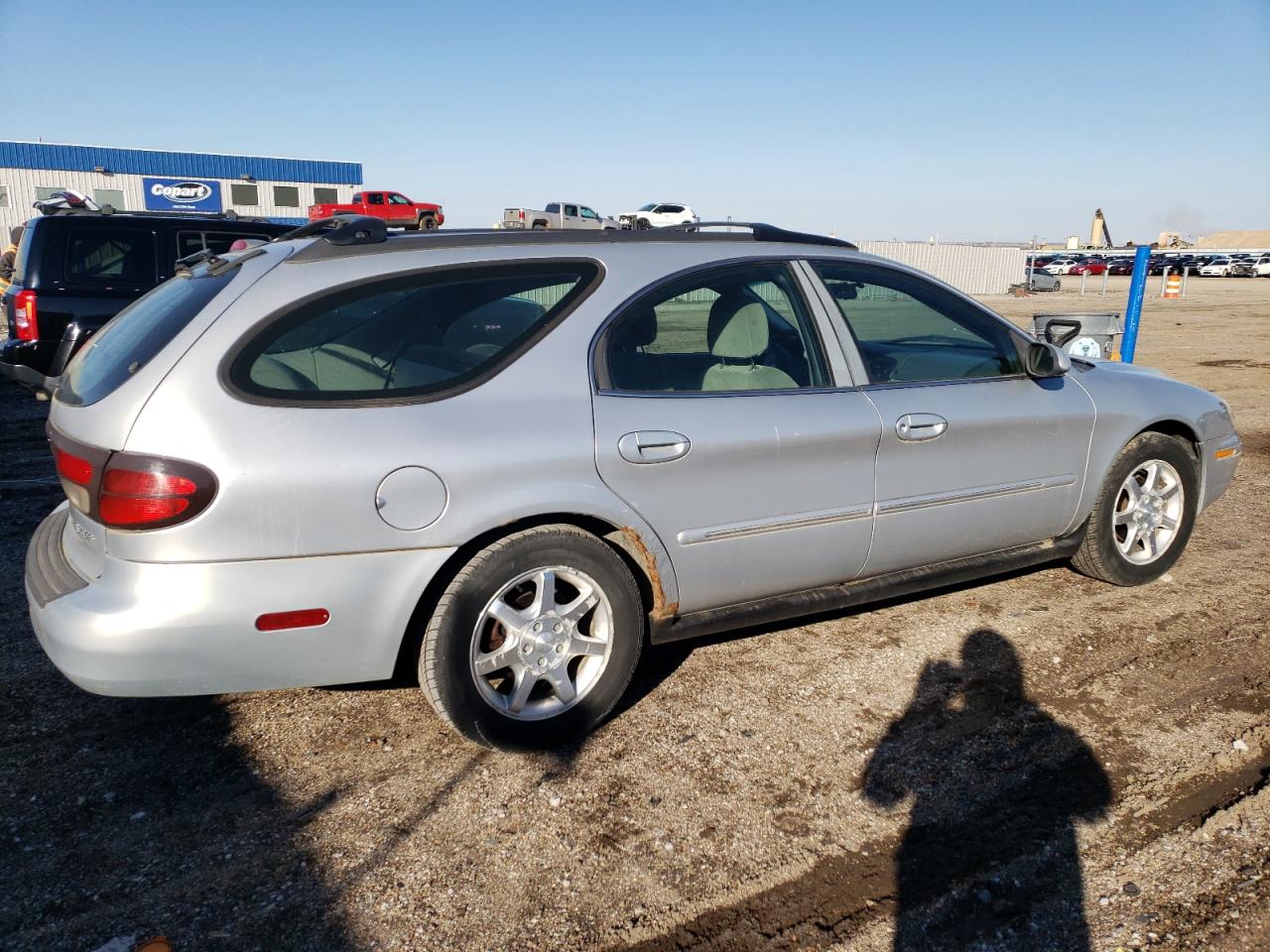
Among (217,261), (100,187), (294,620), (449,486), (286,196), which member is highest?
(100,187)

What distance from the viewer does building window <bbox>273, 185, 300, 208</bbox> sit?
160 ft

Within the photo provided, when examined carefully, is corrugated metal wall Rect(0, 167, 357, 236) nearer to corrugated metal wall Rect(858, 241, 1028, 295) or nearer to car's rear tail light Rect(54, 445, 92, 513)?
corrugated metal wall Rect(858, 241, 1028, 295)

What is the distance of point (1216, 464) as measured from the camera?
5.04 m

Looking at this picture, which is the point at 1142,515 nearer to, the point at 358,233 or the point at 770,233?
the point at 770,233

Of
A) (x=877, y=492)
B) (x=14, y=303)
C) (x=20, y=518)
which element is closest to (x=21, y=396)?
(x=14, y=303)

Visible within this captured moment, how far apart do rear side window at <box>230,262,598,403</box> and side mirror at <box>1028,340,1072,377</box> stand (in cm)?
202

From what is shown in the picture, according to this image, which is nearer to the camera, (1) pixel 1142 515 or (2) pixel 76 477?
(2) pixel 76 477

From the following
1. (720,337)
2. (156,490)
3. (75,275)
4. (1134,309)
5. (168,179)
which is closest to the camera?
(156,490)

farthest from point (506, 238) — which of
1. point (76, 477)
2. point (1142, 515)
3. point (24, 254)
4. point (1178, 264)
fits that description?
point (1178, 264)

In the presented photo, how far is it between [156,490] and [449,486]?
0.81 metres

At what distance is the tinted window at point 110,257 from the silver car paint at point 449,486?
19.6ft

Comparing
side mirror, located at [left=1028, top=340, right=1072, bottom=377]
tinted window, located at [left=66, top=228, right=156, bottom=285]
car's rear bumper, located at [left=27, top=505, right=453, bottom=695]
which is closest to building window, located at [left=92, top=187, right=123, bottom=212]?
tinted window, located at [left=66, top=228, right=156, bottom=285]

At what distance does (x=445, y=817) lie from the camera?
3.02 m

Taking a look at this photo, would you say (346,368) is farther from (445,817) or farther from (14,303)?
(14,303)
